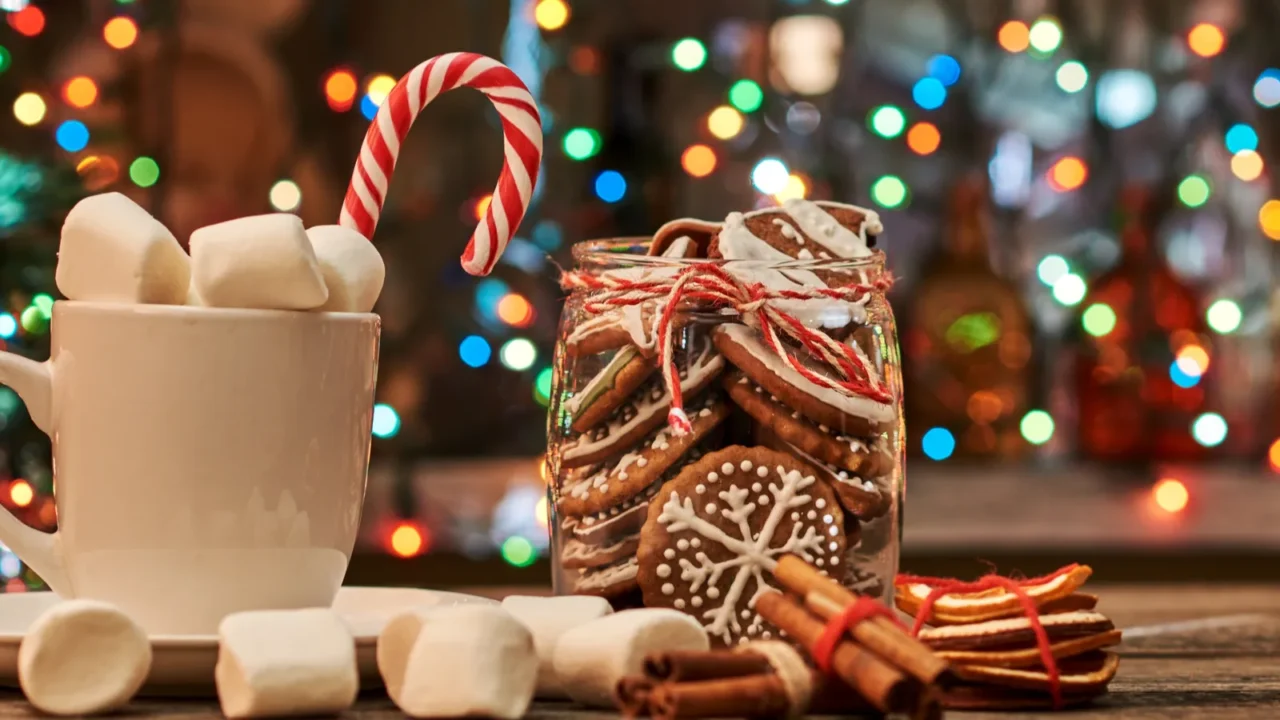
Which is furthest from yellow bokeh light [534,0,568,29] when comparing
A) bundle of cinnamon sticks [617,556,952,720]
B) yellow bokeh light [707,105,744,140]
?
bundle of cinnamon sticks [617,556,952,720]

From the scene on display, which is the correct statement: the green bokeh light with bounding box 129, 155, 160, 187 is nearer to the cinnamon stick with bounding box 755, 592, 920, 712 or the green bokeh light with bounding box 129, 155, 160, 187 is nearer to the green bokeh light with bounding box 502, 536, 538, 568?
the green bokeh light with bounding box 502, 536, 538, 568

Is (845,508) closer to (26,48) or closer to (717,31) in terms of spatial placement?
(717,31)

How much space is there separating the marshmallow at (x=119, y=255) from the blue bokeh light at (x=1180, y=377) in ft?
6.70

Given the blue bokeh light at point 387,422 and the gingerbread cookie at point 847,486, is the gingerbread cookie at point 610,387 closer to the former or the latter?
the gingerbread cookie at point 847,486

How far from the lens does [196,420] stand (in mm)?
687

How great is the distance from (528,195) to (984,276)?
1.69 m

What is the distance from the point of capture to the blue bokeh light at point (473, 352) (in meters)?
2.58

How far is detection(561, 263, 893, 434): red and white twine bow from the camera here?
77 cm

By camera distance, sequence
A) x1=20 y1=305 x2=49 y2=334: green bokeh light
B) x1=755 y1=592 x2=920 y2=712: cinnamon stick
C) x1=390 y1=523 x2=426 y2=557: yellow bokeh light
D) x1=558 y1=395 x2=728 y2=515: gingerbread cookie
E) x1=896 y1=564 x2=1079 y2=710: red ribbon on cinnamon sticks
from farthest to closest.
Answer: x1=390 y1=523 x2=426 y2=557: yellow bokeh light
x1=20 y1=305 x2=49 y2=334: green bokeh light
x1=558 y1=395 x2=728 y2=515: gingerbread cookie
x1=896 y1=564 x2=1079 y2=710: red ribbon on cinnamon sticks
x1=755 y1=592 x2=920 y2=712: cinnamon stick

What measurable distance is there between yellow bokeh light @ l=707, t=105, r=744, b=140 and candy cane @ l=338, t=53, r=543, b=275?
67.6 inches

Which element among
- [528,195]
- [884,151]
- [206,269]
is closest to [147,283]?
[206,269]

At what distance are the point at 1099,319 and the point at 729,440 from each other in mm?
1835

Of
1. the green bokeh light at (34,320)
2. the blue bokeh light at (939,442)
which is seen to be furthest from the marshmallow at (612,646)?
the blue bokeh light at (939,442)

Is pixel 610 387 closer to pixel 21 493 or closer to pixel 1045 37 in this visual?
pixel 21 493
